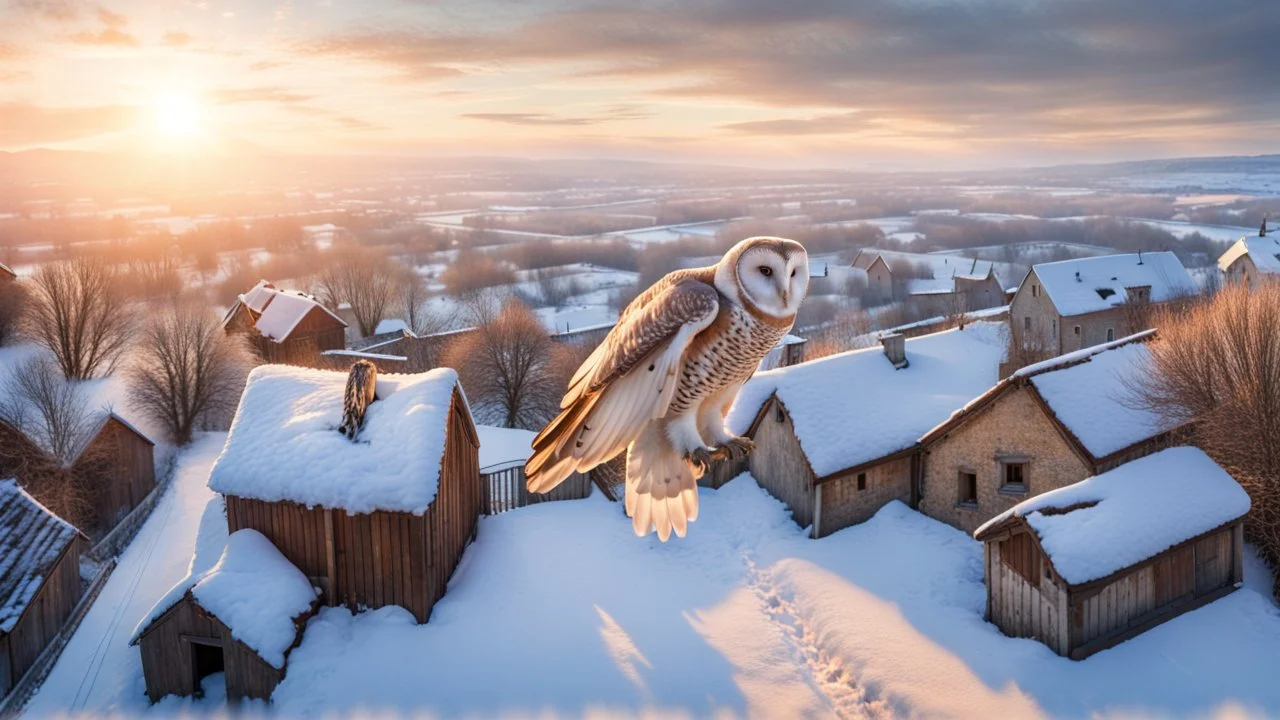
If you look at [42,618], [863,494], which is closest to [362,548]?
[42,618]

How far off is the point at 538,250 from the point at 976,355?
205 ft

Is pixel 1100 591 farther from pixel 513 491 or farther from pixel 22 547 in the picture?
pixel 22 547

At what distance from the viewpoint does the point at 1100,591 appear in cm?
1602

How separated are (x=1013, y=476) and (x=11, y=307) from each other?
42140 mm

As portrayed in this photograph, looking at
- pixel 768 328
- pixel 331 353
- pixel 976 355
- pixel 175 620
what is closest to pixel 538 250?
pixel 331 353

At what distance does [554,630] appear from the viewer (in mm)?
16250

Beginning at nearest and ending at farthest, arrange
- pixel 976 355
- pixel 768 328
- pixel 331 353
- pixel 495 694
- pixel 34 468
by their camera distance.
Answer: pixel 768 328 → pixel 495 694 → pixel 34 468 → pixel 976 355 → pixel 331 353

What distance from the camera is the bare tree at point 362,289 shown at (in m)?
56.1

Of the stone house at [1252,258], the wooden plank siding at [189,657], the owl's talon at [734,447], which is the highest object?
the owl's talon at [734,447]

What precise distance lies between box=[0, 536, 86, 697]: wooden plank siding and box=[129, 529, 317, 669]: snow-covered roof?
10.6 ft

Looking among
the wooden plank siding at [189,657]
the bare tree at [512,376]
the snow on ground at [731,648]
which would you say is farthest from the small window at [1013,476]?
the bare tree at [512,376]

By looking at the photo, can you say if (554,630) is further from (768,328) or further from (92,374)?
(92,374)

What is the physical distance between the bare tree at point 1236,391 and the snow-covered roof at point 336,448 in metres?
17.0

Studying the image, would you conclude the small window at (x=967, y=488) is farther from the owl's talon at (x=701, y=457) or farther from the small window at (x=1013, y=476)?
the owl's talon at (x=701, y=457)
